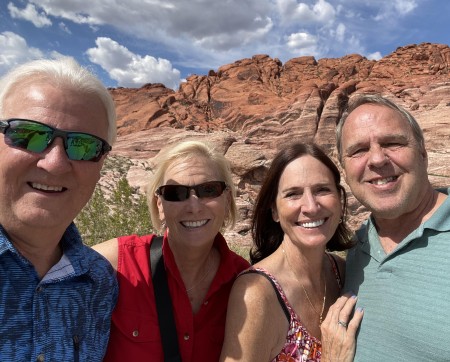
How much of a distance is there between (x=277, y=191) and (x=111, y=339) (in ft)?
5.20

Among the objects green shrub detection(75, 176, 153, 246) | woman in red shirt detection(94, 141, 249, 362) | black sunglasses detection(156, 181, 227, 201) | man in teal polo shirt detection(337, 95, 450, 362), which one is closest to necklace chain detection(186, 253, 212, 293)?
woman in red shirt detection(94, 141, 249, 362)

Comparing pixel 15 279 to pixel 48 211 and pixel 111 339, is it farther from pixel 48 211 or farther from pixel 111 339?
pixel 111 339

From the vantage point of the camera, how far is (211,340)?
8.23 feet

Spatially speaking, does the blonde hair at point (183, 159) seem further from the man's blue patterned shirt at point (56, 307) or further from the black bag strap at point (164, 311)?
the man's blue patterned shirt at point (56, 307)

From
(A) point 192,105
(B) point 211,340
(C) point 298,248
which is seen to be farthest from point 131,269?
(A) point 192,105

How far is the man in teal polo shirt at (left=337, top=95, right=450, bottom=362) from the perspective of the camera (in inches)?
87.3

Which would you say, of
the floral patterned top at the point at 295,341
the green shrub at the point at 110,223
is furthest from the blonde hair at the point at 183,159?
the green shrub at the point at 110,223

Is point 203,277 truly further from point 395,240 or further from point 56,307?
point 395,240

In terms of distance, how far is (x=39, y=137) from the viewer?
5.68 feet

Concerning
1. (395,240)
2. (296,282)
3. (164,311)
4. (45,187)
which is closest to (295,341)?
(296,282)

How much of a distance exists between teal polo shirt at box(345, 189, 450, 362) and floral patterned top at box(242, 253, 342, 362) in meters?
0.28

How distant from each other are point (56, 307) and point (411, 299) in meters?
2.00

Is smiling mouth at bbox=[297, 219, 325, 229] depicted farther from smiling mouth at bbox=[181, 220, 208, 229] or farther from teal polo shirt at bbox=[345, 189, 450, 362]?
smiling mouth at bbox=[181, 220, 208, 229]

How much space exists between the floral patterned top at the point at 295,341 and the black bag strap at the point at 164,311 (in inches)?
22.9
